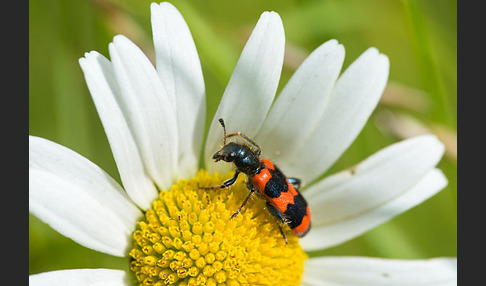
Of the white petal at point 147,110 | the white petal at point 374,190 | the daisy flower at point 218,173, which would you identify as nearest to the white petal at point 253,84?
the daisy flower at point 218,173

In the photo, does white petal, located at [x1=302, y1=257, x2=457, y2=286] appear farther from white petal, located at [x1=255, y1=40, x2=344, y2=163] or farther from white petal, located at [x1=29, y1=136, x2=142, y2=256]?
white petal, located at [x1=29, y1=136, x2=142, y2=256]

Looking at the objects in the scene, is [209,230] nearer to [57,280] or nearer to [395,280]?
[57,280]

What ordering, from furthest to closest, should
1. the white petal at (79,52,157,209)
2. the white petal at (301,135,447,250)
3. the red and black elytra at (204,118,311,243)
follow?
the white petal at (301,135,447,250), the red and black elytra at (204,118,311,243), the white petal at (79,52,157,209)

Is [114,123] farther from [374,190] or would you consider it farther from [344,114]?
[374,190]

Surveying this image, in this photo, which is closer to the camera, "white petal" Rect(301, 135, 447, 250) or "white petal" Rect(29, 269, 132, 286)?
"white petal" Rect(29, 269, 132, 286)

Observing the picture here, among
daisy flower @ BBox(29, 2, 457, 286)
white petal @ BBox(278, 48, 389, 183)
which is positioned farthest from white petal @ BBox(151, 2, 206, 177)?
white petal @ BBox(278, 48, 389, 183)
